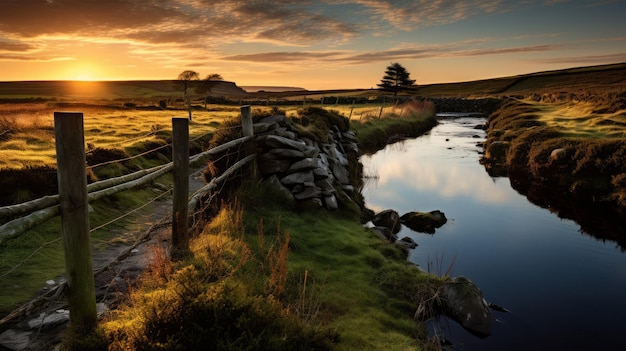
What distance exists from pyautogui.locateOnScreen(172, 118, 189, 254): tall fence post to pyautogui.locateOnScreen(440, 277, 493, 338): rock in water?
15.3 ft

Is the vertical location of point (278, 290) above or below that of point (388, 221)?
above

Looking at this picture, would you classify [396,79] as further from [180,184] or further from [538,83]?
[180,184]

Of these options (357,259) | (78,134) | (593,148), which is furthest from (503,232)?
(78,134)

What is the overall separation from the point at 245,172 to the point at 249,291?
550 cm

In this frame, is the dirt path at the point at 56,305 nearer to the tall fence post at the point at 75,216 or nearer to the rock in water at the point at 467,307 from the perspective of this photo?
the tall fence post at the point at 75,216

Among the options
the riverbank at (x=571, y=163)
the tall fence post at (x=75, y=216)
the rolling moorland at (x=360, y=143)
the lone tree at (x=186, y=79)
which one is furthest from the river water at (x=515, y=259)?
the lone tree at (x=186, y=79)

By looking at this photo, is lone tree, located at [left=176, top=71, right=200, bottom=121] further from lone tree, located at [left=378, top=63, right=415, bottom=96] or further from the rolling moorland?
lone tree, located at [left=378, top=63, right=415, bottom=96]

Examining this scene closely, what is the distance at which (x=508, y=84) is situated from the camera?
12475cm

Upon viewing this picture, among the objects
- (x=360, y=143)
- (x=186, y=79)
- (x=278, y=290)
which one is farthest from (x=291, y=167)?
(x=186, y=79)

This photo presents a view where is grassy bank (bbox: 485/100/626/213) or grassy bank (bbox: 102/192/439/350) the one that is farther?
grassy bank (bbox: 485/100/626/213)

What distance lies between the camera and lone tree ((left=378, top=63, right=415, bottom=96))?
107 meters

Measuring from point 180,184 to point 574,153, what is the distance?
17718 millimetres

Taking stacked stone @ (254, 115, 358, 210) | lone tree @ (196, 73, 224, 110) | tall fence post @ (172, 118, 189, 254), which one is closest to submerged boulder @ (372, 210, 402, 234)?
stacked stone @ (254, 115, 358, 210)

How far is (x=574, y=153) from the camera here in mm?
18328
